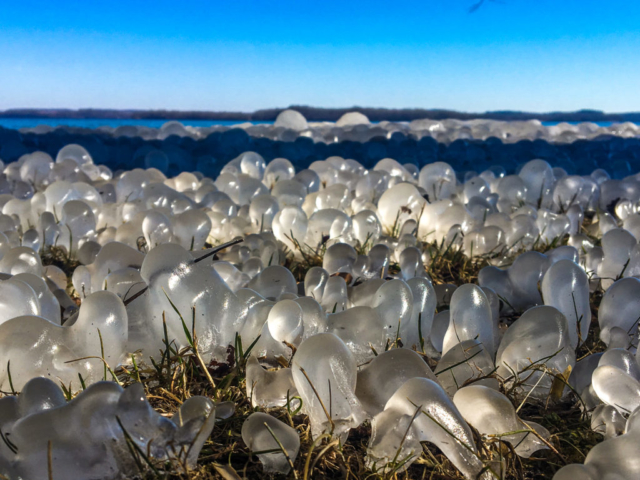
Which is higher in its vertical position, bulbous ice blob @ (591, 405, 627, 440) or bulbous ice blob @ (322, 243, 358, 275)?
bulbous ice blob @ (322, 243, 358, 275)

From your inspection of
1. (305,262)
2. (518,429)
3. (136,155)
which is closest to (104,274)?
(305,262)

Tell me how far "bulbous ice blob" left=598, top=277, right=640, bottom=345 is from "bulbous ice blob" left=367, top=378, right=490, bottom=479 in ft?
1.45

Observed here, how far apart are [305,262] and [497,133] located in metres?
2.16

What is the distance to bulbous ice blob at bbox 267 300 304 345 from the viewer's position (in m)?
0.81

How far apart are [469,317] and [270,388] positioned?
0.31 metres

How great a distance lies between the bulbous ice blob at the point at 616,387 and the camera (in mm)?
718

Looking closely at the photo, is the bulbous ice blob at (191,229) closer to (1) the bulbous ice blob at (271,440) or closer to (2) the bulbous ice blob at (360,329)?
(2) the bulbous ice blob at (360,329)

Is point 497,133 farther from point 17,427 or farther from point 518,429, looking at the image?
point 17,427

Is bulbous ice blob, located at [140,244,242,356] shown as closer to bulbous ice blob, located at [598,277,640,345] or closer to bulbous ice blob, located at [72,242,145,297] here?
bulbous ice blob, located at [72,242,145,297]

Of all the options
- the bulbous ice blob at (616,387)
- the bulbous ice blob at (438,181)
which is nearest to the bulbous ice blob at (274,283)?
the bulbous ice blob at (616,387)

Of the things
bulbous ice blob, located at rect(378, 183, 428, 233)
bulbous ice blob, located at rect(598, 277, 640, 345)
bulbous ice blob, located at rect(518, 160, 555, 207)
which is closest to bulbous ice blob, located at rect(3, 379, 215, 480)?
bulbous ice blob, located at rect(598, 277, 640, 345)

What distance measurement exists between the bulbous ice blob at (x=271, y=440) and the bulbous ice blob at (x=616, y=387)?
380 mm

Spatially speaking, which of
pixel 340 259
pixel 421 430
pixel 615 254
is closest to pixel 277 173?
pixel 340 259

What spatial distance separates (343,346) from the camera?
0.69 meters
